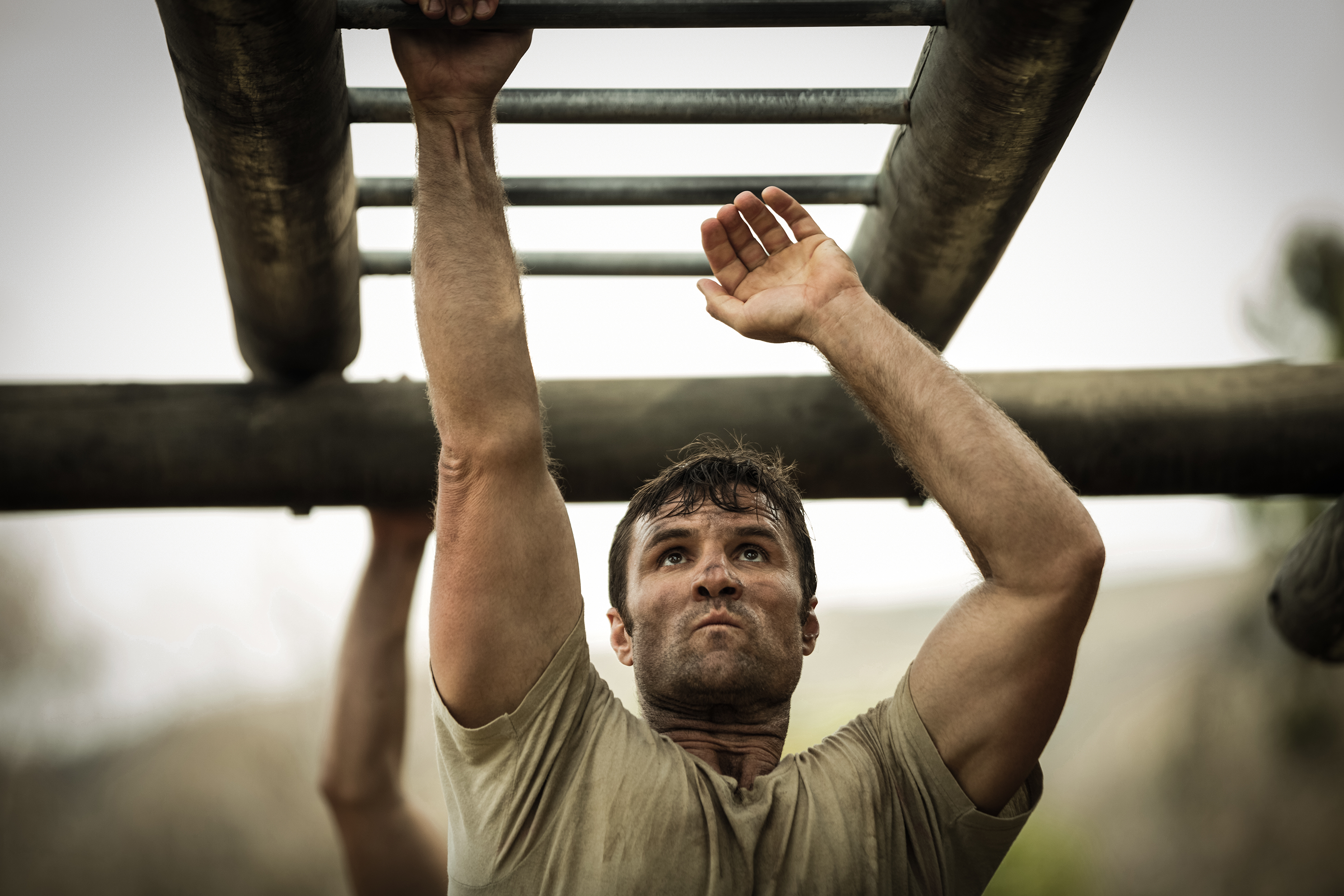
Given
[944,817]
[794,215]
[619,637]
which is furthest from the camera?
[619,637]

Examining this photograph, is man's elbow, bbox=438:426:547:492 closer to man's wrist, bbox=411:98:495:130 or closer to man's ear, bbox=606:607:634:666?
man's wrist, bbox=411:98:495:130

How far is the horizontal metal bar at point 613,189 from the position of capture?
197cm

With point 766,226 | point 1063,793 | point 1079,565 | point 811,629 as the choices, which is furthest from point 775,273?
point 1063,793

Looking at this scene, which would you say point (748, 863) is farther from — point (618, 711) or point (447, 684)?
point (447, 684)

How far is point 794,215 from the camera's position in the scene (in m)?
1.96

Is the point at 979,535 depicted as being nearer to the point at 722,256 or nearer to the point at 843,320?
the point at 843,320

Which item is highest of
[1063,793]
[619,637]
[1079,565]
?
[1079,565]

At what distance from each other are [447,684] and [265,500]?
2.41ft

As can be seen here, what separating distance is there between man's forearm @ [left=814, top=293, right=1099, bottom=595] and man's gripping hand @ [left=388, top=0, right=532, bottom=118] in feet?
2.39

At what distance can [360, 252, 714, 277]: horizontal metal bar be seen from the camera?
2238 millimetres

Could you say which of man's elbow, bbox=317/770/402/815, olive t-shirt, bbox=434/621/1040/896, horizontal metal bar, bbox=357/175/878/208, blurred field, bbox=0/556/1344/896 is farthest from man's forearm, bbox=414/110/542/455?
blurred field, bbox=0/556/1344/896

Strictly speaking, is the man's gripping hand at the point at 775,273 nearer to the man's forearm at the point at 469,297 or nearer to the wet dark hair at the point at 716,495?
the wet dark hair at the point at 716,495

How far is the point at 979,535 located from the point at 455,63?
3.89 ft

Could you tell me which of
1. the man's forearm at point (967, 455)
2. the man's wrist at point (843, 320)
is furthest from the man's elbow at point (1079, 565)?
the man's wrist at point (843, 320)
